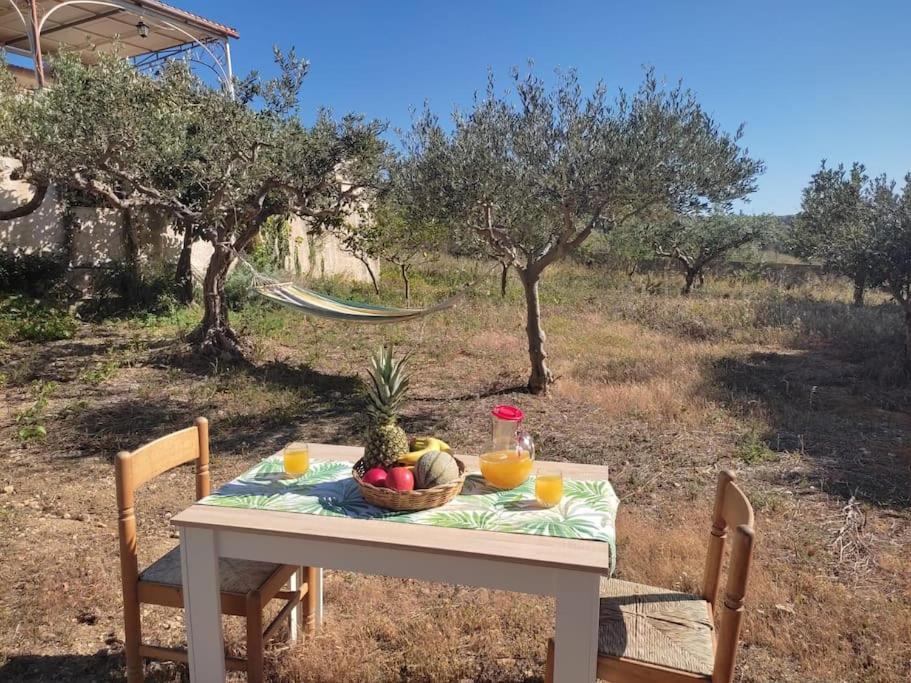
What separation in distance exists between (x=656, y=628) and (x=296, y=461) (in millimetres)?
1135

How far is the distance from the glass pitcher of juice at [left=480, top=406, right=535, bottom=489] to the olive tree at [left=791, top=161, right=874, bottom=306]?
7.48 m

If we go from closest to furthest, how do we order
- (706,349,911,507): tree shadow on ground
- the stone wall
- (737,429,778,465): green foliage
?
1. (706,349,911,507): tree shadow on ground
2. (737,429,778,465): green foliage
3. the stone wall

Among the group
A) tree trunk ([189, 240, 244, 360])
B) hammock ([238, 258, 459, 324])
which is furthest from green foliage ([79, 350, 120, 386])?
hammock ([238, 258, 459, 324])

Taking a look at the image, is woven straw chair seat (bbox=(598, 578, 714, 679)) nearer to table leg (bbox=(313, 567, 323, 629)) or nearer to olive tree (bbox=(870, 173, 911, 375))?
table leg (bbox=(313, 567, 323, 629))

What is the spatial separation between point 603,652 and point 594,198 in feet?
12.5

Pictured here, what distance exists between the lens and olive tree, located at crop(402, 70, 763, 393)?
463cm

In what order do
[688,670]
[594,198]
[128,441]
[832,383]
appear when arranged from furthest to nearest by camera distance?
[832,383] < [594,198] < [128,441] < [688,670]

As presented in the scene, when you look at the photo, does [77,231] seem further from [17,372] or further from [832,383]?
[832,383]

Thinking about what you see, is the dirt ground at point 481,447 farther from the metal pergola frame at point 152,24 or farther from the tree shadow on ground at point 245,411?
the metal pergola frame at point 152,24

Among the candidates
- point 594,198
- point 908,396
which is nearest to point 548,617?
point 594,198

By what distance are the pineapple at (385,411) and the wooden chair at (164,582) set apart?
1.75 feet

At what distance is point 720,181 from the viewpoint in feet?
15.9

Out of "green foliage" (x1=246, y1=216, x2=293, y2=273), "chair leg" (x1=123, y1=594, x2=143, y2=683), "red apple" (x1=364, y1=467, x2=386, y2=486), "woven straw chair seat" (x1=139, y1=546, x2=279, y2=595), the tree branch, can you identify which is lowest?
"chair leg" (x1=123, y1=594, x2=143, y2=683)

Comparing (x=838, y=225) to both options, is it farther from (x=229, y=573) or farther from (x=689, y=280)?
(x=229, y=573)
